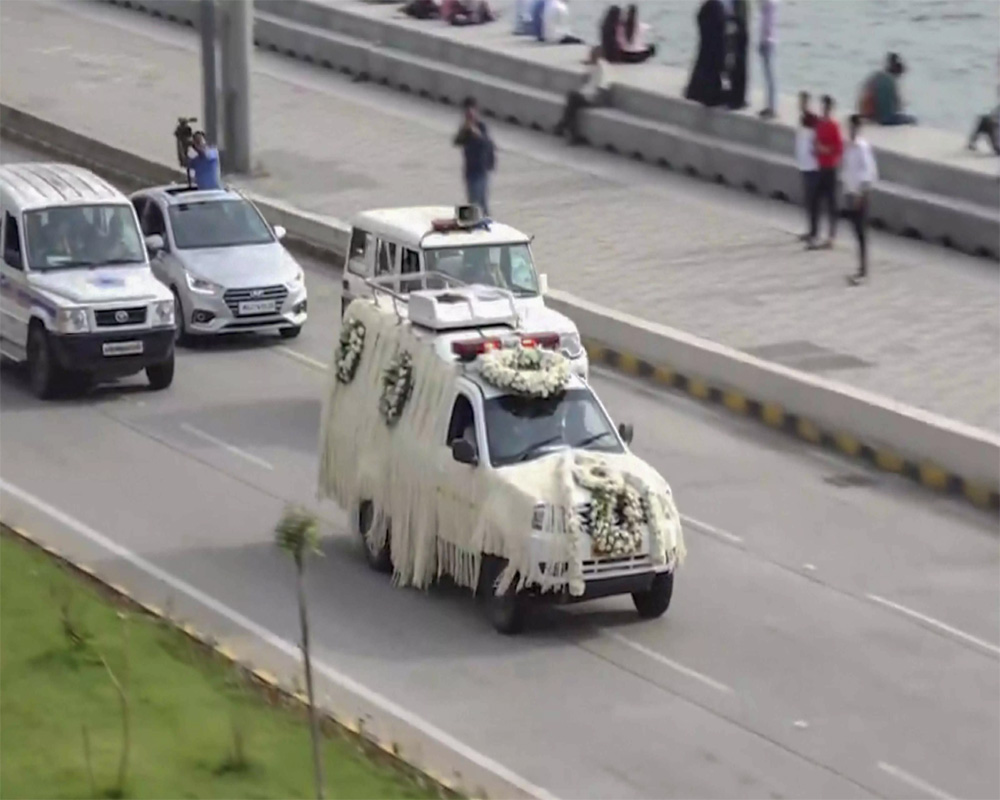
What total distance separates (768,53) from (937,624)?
1740 cm

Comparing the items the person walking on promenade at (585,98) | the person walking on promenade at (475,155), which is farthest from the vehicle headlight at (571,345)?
the person walking on promenade at (585,98)

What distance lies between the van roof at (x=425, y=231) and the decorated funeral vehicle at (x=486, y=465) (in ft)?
11.3

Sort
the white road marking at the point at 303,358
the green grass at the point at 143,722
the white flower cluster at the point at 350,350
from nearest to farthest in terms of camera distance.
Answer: the green grass at the point at 143,722 < the white flower cluster at the point at 350,350 < the white road marking at the point at 303,358

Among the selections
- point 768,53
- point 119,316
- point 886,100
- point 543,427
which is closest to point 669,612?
point 543,427

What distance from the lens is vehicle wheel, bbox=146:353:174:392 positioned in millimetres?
24062

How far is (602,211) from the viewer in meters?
32.0

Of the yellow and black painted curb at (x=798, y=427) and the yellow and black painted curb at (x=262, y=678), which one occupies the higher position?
the yellow and black painted curb at (x=262, y=678)

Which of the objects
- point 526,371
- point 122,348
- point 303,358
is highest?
point 526,371

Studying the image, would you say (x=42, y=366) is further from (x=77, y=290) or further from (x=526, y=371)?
(x=526, y=371)

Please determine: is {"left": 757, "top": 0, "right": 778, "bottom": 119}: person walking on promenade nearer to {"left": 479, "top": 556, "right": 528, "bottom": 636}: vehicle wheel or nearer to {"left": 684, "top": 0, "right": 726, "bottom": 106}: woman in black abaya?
{"left": 684, "top": 0, "right": 726, "bottom": 106}: woman in black abaya

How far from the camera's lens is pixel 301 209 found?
105 feet

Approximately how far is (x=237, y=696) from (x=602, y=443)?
12.8 feet

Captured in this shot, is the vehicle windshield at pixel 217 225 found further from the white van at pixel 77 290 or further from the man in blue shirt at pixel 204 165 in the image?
the man in blue shirt at pixel 204 165

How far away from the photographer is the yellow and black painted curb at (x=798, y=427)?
21.3 m
